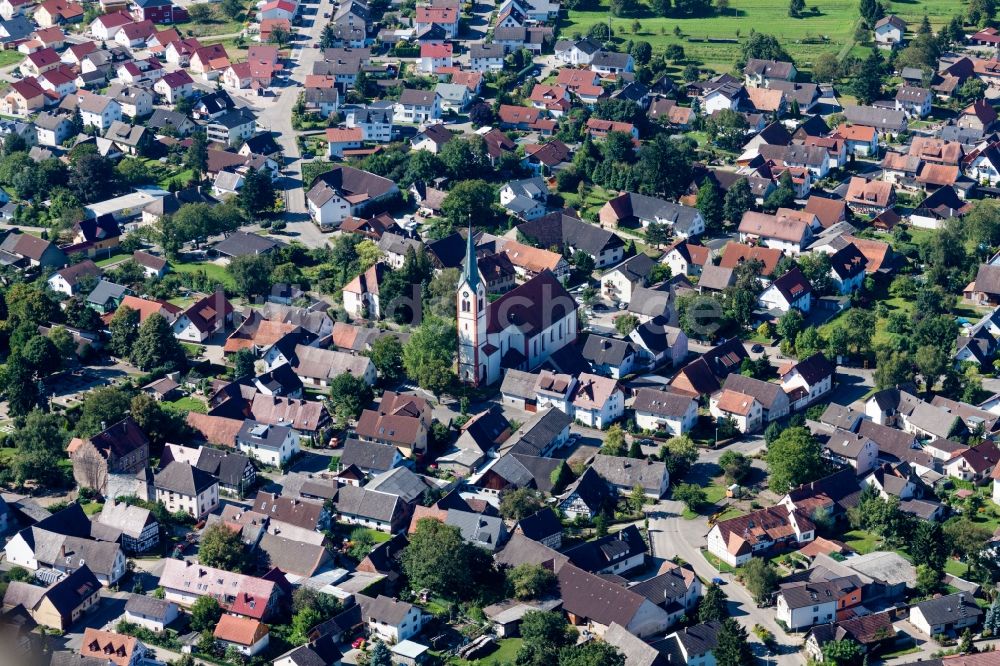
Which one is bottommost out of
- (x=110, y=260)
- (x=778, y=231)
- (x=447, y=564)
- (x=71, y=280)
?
(x=110, y=260)

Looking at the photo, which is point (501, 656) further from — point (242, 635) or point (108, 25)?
point (108, 25)

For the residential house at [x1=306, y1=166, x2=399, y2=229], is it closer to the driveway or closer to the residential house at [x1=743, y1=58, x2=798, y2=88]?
the residential house at [x1=743, y1=58, x2=798, y2=88]

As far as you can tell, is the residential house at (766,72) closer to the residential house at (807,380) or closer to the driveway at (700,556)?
the residential house at (807,380)

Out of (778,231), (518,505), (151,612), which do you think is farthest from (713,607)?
(778,231)

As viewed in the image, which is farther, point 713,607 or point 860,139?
point 860,139

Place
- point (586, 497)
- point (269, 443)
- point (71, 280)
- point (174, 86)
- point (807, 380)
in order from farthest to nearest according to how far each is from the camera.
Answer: point (174, 86) < point (71, 280) < point (807, 380) < point (269, 443) < point (586, 497)
